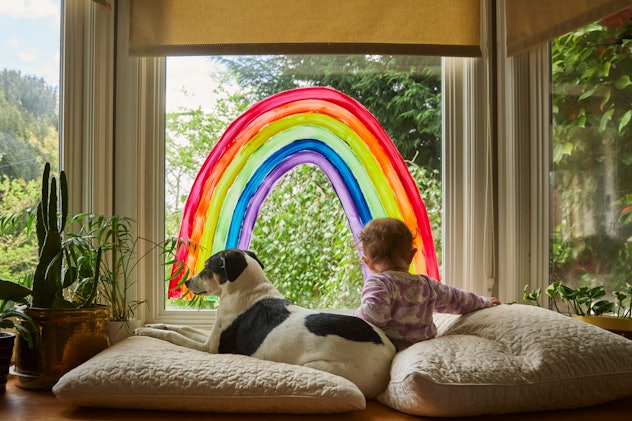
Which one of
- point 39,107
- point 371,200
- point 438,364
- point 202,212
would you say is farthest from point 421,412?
point 39,107

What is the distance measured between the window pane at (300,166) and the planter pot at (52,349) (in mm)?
643

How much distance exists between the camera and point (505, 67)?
253 centimetres

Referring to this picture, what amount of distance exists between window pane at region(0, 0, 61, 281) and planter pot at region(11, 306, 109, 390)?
52 cm

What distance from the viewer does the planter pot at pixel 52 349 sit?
1915 millimetres

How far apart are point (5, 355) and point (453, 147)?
171cm

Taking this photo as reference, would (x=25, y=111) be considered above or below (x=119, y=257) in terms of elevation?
above

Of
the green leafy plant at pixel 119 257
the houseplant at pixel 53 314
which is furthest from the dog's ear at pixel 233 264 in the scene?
the houseplant at pixel 53 314

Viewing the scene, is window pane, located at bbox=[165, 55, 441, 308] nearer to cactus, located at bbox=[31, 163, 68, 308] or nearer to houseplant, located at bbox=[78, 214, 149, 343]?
houseplant, located at bbox=[78, 214, 149, 343]

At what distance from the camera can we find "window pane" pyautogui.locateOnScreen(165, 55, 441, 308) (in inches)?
101

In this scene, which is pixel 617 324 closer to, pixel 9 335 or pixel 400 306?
pixel 400 306

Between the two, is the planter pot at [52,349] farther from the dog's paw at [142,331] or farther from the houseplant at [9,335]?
the dog's paw at [142,331]

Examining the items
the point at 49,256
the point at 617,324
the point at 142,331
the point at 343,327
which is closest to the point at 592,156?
the point at 617,324

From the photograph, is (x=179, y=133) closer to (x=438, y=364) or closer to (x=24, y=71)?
(x=24, y=71)

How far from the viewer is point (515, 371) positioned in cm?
169
